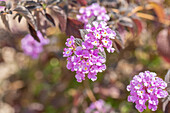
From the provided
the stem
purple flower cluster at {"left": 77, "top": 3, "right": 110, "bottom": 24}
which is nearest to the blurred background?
the stem

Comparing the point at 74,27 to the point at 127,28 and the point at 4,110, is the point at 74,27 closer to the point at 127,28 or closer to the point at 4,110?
the point at 127,28

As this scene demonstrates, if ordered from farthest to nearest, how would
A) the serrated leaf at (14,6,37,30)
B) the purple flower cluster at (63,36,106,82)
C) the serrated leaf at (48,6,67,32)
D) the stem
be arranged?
1. the stem
2. the serrated leaf at (48,6,67,32)
3. the serrated leaf at (14,6,37,30)
4. the purple flower cluster at (63,36,106,82)

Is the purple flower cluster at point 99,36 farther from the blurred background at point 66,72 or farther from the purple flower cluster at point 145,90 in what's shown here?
the blurred background at point 66,72

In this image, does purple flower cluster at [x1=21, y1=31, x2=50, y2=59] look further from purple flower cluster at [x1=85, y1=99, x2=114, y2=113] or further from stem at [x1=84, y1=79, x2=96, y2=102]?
purple flower cluster at [x1=85, y1=99, x2=114, y2=113]

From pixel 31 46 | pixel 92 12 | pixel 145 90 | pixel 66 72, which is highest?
pixel 92 12

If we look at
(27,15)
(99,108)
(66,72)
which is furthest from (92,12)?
(66,72)

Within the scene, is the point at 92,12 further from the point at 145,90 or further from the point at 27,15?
the point at 145,90
